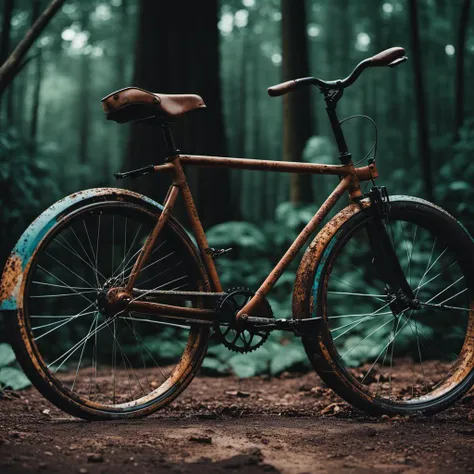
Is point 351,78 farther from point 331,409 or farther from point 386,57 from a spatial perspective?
point 331,409

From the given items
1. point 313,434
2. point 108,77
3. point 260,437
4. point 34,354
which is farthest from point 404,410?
point 108,77

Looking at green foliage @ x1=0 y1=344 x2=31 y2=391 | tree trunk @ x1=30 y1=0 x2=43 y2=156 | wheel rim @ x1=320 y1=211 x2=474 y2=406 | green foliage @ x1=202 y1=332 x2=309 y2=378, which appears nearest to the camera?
wheel rim @ x1=320 y1=211 x2=474 y2=406

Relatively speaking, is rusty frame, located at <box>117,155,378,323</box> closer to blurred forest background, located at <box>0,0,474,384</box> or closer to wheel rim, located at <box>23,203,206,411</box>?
wheel rim, located at <box>23,203,206,411</box>

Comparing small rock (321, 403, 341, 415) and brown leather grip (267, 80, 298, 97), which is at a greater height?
brown leather grip (267, 80, 298, 97)

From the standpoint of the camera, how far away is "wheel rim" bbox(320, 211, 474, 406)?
11.9 ft

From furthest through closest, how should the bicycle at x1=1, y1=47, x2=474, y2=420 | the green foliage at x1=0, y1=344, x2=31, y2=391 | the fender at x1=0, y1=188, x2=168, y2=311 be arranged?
1. the green foliage at x1=0, y1=344, x2=31, y2=391
2. the bicycle at x1=1, y1=47, x2=474, y2=420
3. the fender at x1=0, y1=188, x2=168, y2=311

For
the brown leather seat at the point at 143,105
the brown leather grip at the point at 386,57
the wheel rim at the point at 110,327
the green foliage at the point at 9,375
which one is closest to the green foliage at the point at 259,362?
the wheel rim at the point at 110,327

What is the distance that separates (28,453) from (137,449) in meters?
0.41

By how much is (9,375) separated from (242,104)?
2938 cm

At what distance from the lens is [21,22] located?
23188 millimetres

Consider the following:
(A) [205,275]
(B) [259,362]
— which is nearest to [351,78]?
(A) [205,275]

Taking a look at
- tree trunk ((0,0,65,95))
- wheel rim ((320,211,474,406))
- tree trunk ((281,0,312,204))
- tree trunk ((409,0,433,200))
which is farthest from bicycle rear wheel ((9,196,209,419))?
tree trunk ((409,0,433,200))

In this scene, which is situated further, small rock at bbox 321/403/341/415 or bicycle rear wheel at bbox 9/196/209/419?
small rock at bbox 321/403/341/415

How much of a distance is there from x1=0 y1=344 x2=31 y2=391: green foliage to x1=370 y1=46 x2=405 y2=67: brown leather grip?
3083 mm
